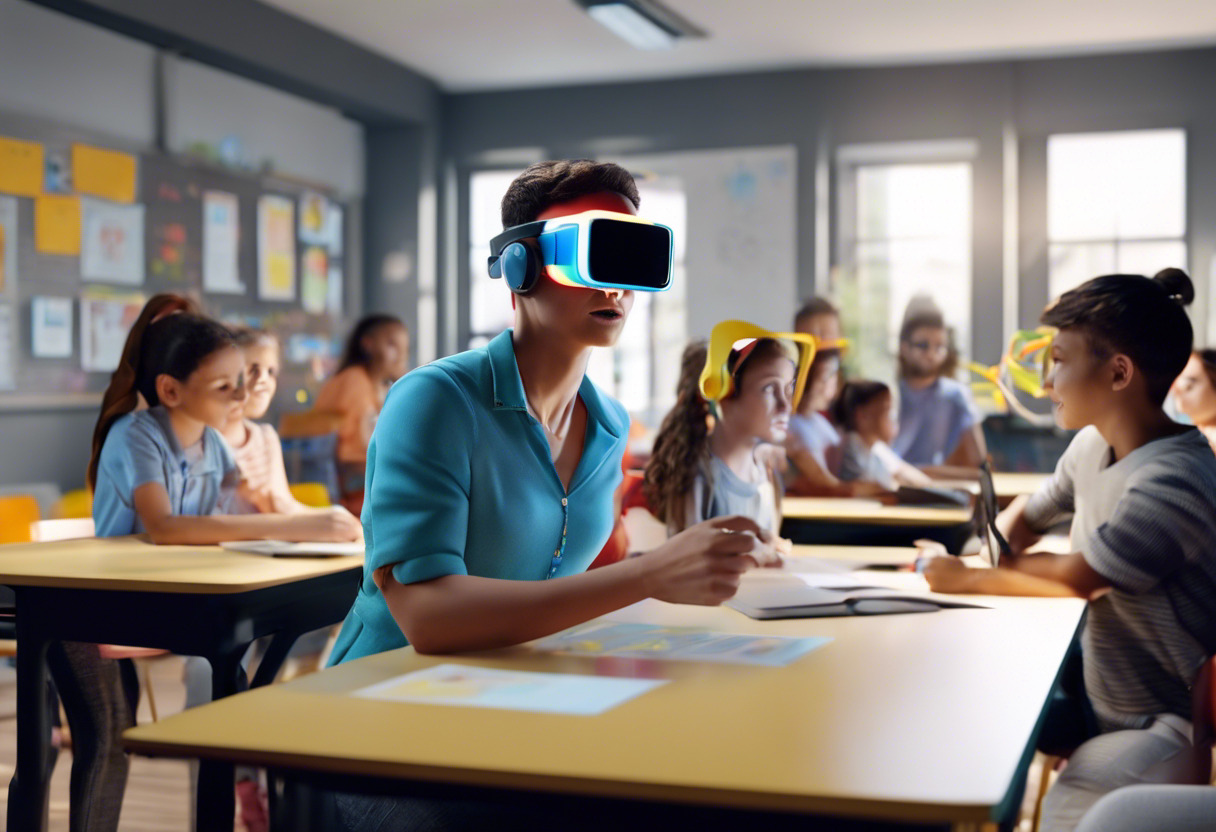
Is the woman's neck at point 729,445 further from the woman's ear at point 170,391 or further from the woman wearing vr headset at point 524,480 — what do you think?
the woman's ear at point 170,391

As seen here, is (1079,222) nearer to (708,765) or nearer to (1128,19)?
(1128,19)

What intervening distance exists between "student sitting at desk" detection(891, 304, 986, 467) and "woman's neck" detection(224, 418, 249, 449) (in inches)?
116

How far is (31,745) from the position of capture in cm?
226

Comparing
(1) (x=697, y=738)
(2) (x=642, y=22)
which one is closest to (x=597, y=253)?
(1) (x=697, y=738)

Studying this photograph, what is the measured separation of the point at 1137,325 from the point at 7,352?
4.25 metres

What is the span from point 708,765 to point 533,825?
255mm

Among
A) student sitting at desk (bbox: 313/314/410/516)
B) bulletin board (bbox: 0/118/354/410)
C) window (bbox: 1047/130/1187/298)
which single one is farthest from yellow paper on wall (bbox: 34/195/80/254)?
window (bbox: 1047/130/1187/298)

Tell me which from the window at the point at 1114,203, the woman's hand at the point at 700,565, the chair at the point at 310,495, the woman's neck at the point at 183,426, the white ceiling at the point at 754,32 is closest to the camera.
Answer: the woman's hand at the point at 700,565

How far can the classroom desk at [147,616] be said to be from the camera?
2111 mm

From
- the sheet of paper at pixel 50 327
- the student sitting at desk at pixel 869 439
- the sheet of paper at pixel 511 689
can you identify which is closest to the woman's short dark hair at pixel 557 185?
the sheet of paper at pixel 511 689

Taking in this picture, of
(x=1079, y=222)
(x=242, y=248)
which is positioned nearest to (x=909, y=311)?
(x=1079, y=222)

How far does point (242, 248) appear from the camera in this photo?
6.13 meters

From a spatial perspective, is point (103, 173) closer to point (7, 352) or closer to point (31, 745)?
point (7, 352)

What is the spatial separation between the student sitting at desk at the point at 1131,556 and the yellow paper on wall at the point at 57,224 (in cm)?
407
